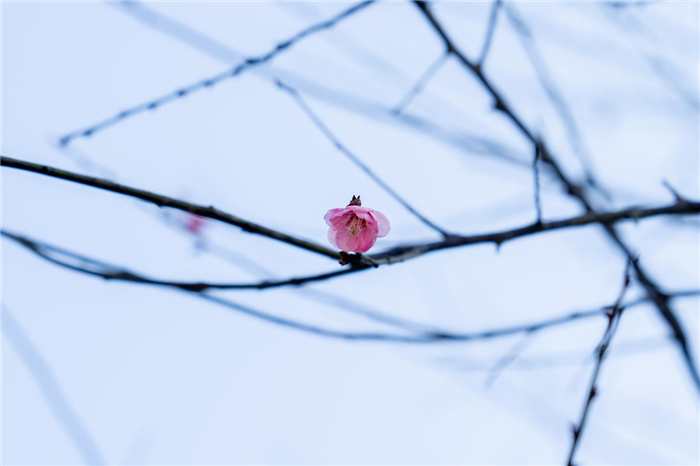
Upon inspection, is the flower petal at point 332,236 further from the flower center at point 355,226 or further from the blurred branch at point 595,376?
the blurred branch at point 595,376

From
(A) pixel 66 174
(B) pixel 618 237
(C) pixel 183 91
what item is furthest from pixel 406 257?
(B) pixel 618 237

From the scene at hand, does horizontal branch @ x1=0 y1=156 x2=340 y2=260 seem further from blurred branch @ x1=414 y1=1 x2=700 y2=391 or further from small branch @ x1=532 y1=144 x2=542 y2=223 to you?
blurred branch @ x1=414 y1=1 x2=700 y2=391

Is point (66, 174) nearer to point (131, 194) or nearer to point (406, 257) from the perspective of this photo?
point (131, 194)

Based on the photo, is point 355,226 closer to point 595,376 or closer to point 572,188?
point 595,376

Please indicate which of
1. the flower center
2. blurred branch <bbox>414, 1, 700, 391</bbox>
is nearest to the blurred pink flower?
the flower center

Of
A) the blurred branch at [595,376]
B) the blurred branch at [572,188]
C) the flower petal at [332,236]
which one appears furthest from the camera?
the blurred branch at [572,188]

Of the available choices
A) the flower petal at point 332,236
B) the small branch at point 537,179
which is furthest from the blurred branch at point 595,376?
the flower petal at point 332,236

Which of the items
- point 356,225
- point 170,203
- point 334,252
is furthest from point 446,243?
point 170,203
